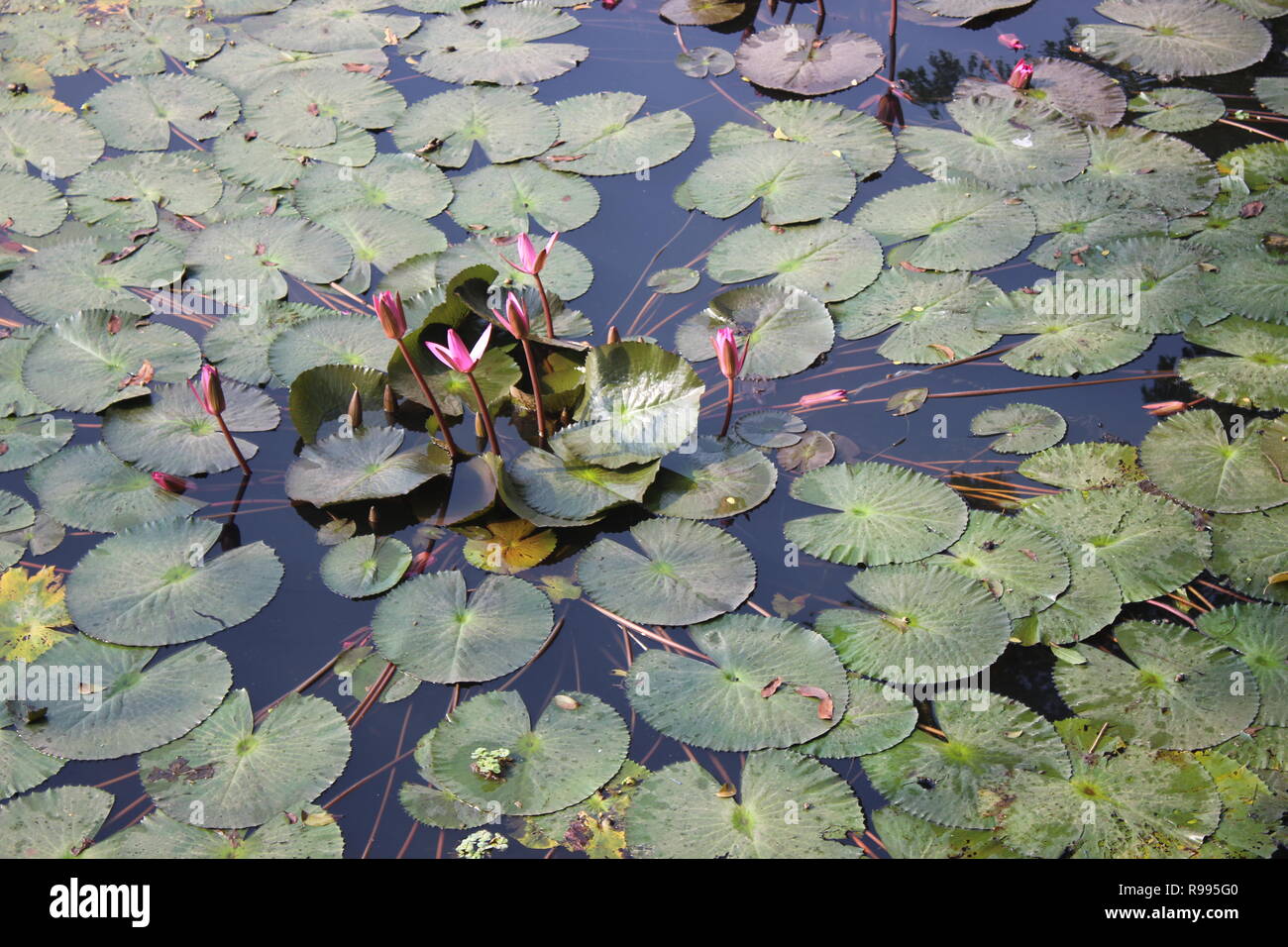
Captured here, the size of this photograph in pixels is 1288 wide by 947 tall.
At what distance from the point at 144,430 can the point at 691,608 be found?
2065 millimetres

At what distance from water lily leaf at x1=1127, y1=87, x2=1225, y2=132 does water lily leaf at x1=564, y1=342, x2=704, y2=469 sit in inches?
118

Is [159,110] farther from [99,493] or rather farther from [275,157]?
[99,493]

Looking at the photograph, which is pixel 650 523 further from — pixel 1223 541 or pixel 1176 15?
pixel 1176 15

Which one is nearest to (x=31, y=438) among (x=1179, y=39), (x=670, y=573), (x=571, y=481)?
(x=571, y=481)

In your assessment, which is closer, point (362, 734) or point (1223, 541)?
point (362, 734)

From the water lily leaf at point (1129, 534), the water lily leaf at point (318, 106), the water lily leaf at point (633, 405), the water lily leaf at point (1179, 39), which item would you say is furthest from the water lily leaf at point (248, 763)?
the water lily leaf at point (1179, 39)

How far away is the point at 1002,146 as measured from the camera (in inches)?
195

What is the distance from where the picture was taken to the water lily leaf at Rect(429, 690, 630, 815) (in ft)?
9.53

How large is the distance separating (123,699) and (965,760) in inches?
94.4

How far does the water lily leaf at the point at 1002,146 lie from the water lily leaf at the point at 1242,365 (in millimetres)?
1072

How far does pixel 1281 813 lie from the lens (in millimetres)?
2793

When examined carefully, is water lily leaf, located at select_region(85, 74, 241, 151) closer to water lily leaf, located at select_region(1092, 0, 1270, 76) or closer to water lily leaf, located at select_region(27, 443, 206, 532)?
water lily leaf, located at select_region(27, 443, 206, 532)
